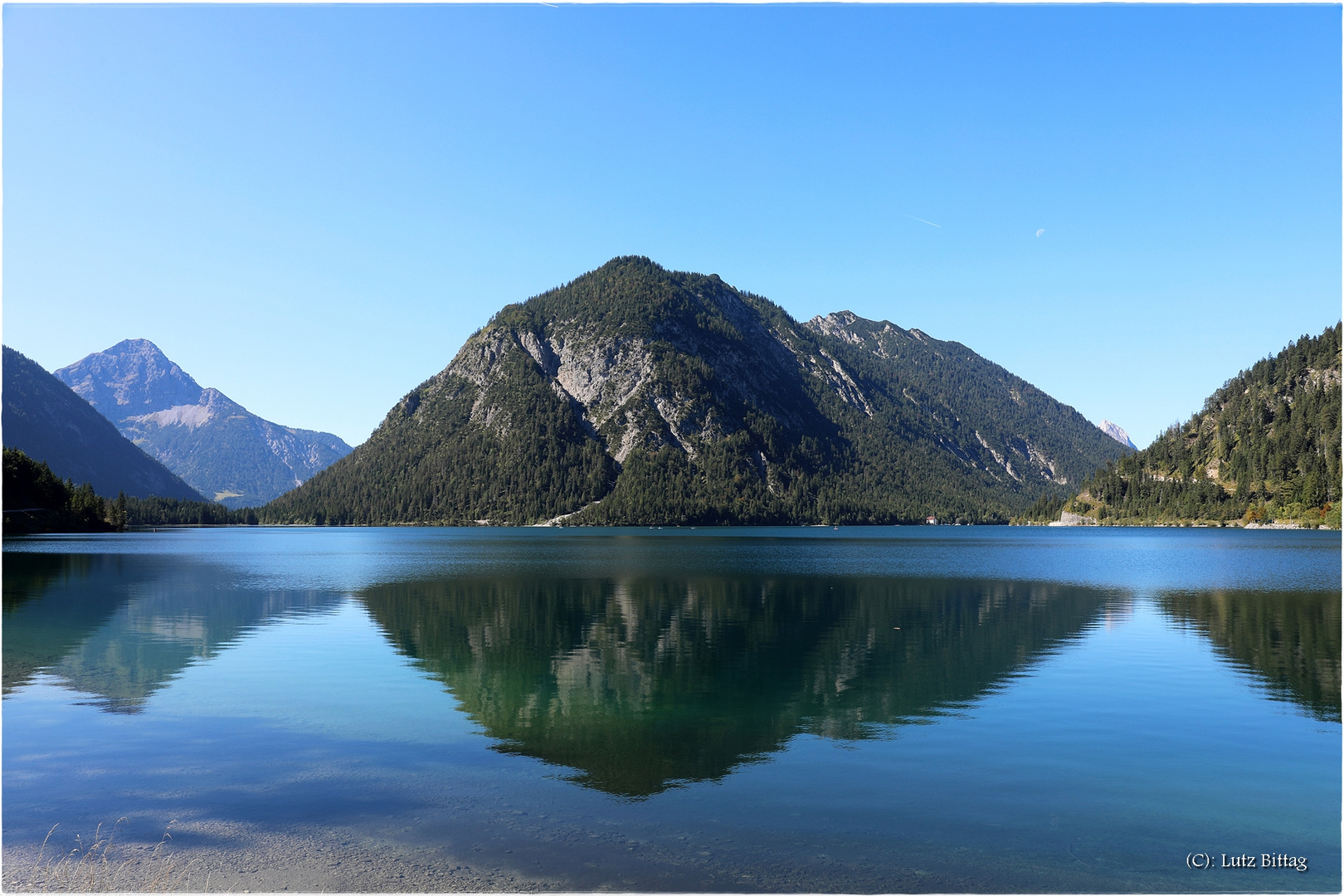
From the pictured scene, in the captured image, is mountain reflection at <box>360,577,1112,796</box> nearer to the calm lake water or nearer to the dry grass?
the calm lake water

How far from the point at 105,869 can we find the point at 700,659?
87.4 feet

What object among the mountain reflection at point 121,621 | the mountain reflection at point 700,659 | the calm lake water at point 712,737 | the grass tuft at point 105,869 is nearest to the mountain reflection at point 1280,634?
the calm lake water at point 712,737

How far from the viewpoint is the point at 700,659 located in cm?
3956

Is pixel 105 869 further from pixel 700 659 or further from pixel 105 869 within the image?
pixel 700 659

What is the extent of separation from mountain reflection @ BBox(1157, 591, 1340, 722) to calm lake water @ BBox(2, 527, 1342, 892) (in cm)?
32

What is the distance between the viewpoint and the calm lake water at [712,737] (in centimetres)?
1711

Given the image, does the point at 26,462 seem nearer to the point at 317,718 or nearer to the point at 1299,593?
the point at 317,718

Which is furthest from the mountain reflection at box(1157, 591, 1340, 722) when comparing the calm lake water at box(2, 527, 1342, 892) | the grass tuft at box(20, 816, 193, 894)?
the grass tuft at box(20, 816, 193, 894)

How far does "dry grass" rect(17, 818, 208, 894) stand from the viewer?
15297mm

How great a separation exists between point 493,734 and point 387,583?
5921 centimetres

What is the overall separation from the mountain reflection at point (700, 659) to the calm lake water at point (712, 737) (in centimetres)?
24

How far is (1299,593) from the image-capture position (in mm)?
66312

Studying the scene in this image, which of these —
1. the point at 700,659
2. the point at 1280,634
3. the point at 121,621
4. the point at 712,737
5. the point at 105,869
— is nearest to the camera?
the point at 105,869

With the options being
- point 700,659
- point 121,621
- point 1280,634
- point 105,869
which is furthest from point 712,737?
point 121,621
